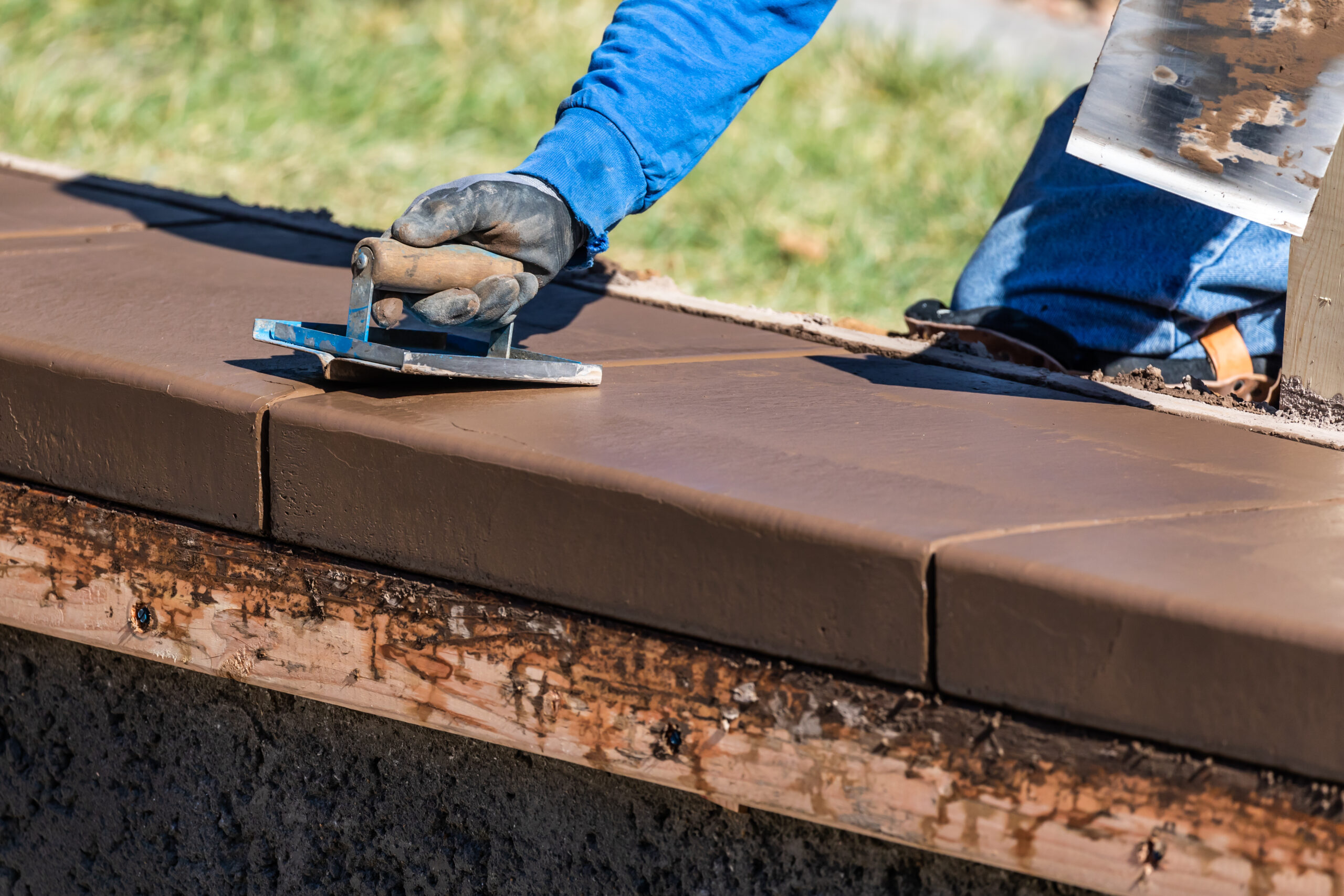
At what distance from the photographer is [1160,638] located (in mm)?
892

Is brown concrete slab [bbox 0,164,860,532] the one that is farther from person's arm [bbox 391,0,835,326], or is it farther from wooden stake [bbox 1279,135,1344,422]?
wooden stake [bbox 1279,135,1344,422]

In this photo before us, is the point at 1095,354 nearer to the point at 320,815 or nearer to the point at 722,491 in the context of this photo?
the point at 722,491

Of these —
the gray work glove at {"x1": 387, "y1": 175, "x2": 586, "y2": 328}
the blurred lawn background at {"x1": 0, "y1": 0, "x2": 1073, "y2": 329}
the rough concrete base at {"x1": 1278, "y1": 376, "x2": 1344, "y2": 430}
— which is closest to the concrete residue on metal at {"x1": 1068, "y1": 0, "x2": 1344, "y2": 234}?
the rough concrete base at {"x1": 1278, "y1": 376, "x2": 1344, "y2": 430}

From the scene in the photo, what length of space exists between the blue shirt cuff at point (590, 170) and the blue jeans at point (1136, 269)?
79cm

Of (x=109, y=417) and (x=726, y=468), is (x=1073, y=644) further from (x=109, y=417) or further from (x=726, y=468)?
(x=109, y=417)

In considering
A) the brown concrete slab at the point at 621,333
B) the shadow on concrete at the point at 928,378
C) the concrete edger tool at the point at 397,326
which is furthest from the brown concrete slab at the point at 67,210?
the shadow on concrete at the point at 928,378

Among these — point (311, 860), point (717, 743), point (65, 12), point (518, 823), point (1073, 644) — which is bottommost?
point (311, 860)

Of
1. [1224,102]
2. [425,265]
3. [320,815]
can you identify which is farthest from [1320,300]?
[320,815]

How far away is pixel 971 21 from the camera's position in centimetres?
712

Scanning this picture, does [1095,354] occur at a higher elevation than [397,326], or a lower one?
lower

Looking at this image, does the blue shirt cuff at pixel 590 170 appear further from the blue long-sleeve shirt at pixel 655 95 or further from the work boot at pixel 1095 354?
the work boot at pixel 1095 354

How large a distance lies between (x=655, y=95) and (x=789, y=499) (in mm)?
757

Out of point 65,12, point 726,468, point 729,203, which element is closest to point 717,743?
point 726,468

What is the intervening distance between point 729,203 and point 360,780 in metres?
3.41
